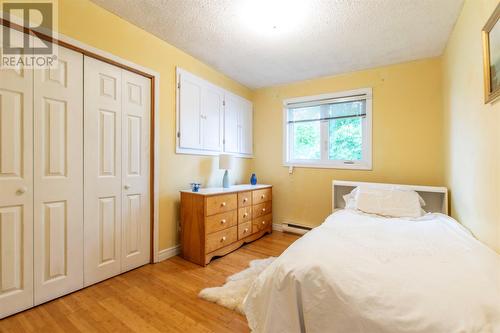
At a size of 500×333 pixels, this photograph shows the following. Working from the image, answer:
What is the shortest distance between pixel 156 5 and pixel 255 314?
7.75 ft

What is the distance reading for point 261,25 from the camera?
2.11 metres

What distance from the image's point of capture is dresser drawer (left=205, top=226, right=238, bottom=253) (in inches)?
94.7

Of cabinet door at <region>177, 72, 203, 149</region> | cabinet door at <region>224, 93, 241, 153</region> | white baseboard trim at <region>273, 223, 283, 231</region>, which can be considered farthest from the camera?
white baseboard trim at <region>273, 223, 283, 231</region>

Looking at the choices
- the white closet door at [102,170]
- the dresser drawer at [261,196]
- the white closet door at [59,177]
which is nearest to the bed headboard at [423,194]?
the dresser drawer at [261,196]

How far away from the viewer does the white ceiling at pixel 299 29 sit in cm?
188

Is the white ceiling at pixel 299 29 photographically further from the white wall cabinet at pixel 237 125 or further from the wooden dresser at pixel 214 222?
the wooden dresser at pixel 214 222

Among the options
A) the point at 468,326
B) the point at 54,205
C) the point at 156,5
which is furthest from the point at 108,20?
the point at 468,326

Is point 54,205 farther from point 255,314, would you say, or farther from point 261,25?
point 261,25

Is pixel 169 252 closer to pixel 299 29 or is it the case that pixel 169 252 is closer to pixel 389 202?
pixel 389 202

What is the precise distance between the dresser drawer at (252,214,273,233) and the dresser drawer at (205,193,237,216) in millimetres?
560

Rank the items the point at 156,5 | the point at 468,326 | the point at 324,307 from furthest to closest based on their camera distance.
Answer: the point at 156,5 → the point at 324,307 → the point at 468,326

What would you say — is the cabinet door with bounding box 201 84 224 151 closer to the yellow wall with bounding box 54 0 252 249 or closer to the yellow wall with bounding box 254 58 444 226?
the yellow wall with bounding box 54 0 252 249

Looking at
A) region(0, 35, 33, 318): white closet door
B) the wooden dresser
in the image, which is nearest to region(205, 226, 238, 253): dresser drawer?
the wooden dresser

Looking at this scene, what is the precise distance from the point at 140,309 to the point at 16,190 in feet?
3.88
